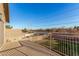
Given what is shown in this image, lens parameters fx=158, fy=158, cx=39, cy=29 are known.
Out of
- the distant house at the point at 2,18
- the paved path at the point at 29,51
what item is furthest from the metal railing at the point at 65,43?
the distant house at the point at 2,18

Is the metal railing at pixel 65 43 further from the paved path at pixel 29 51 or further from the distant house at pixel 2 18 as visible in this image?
the distant house at pixel 2 18

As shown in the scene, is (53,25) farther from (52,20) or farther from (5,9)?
(5,9)

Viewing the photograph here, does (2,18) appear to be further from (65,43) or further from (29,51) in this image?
(65,43)

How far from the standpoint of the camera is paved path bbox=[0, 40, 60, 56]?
3098mm

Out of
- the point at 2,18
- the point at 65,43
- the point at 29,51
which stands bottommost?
the point at 29,51

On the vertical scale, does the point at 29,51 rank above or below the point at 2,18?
below

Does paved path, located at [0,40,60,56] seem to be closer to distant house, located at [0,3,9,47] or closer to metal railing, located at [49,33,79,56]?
metal railing, located at [49,33,79,56]

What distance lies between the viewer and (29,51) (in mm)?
3143

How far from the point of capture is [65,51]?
310cm

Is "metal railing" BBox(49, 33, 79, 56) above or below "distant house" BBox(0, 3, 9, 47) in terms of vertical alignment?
below


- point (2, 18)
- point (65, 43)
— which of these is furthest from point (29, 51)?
point (2, 18)

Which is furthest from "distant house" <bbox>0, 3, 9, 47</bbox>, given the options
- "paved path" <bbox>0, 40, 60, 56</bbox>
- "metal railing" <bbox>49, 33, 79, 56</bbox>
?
"metal railing" <bbox>49, 33, 79, 56</bbox>

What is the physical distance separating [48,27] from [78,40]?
24.8 inches

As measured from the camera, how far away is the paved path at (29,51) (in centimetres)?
310
